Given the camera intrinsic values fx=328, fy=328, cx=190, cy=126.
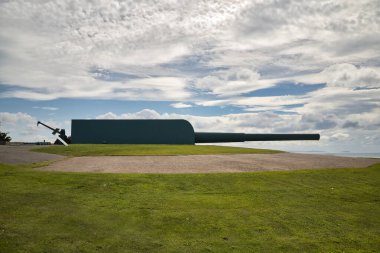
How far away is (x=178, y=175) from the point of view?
12.1 m

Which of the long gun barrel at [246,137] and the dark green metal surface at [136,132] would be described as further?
the dark green metal surface at [136,132]

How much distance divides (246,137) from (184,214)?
32.5m

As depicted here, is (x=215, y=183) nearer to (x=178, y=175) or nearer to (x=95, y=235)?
(x=178, y=175)

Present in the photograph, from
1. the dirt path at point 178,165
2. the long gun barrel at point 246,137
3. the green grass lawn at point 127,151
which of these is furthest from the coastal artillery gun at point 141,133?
the dirt path at point 178,165

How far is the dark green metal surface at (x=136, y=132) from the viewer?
134 ft

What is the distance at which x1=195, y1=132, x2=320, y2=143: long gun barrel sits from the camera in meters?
39.0

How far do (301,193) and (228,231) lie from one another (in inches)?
163

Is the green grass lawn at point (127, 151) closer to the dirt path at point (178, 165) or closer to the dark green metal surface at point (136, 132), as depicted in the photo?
the dirt path at point (178, 165)

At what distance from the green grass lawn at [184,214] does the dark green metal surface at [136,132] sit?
95.2ft

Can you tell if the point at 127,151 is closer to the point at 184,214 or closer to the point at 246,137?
the point at 184,214

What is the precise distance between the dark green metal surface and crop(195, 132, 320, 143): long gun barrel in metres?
1.81

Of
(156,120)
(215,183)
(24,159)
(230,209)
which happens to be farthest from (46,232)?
(156,120)

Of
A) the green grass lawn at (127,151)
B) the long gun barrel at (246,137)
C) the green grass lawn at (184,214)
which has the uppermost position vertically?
the long gun barrel at (246,137)

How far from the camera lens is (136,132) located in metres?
41.2
